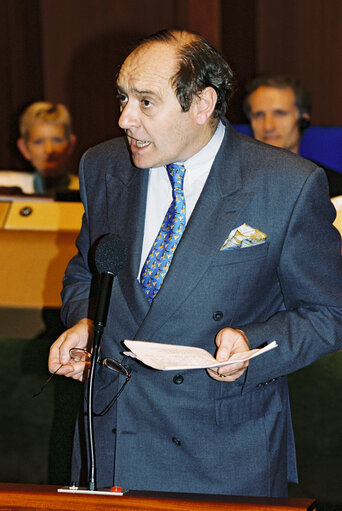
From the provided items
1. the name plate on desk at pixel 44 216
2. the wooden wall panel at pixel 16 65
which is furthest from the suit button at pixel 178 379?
the wooden wall panel at pixel 16 65

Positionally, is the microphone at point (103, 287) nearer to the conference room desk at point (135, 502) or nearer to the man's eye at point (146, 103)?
the conference room desk at point (135, 502)

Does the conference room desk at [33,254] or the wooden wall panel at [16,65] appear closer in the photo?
the conference room desk at [33,254]

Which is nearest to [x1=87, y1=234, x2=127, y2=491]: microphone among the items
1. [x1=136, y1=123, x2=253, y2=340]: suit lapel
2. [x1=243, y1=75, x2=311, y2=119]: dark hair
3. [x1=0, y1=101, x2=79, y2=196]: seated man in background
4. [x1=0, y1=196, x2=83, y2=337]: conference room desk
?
[x1=136, y1=123, x2=253, y2=340]: suit lapel

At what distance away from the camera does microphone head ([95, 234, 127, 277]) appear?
126cm

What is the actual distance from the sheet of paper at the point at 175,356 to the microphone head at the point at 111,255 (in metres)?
0.13

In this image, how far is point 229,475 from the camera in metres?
1.49

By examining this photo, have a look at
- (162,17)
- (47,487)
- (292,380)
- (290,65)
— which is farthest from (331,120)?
(47,487)

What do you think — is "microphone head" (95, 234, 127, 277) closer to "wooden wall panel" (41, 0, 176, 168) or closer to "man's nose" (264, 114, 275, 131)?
"man's nose" (264, 114, 275, 131)

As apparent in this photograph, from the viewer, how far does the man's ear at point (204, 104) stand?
1507 mm

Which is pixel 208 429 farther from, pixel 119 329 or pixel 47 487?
pixel 47 487

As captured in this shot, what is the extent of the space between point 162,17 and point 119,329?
529cm

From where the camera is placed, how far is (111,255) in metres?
1.27

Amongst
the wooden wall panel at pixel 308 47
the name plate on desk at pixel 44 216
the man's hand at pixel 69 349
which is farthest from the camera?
the wooden wall panel at pixel 308 47

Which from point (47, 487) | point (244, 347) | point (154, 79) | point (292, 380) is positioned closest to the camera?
point (47, 487)
